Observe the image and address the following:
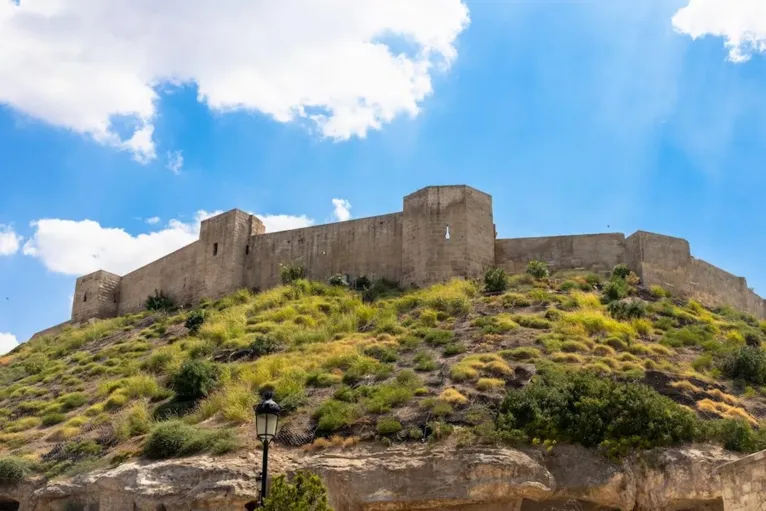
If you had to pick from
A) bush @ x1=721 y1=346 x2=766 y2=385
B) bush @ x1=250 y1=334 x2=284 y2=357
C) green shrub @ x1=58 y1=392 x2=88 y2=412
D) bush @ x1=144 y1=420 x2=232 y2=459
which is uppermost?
bush @ x1=250 y1=334 x2=284 y2=357

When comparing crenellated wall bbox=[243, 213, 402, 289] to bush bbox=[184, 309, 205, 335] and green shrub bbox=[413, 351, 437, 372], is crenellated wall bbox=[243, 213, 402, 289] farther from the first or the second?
green shrub bbox=[413, 351, 437, 372]

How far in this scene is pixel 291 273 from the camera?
30.7m

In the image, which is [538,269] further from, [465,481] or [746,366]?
[465,481]

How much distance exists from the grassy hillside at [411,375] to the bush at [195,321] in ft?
0.27

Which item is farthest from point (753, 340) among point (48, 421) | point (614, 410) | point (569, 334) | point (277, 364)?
point (48, 421)

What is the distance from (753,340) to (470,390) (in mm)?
10268

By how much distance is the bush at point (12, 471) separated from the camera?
18.4 meters

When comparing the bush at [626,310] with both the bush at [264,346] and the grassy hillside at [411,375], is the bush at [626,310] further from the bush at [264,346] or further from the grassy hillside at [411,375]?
the bush at [264,346]

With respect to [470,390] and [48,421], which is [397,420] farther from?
[48,421]

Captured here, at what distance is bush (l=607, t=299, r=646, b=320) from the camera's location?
23.6 meters

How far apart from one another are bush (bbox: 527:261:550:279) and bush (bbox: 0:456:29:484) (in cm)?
1631

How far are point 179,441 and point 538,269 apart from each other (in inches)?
557

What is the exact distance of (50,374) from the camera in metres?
28.0

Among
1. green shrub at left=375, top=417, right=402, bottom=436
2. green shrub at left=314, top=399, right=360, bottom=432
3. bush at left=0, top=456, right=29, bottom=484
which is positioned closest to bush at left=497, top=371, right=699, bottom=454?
green shrub at left=375, top=417, right=402, bottom=436
